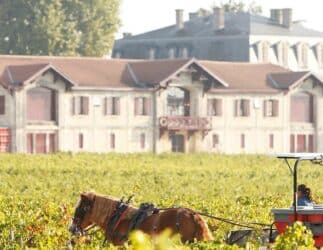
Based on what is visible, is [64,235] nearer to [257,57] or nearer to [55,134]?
[55,134]

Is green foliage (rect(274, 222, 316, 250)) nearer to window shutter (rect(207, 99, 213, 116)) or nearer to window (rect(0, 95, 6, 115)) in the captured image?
window (rect(0, 95, 6, 115))

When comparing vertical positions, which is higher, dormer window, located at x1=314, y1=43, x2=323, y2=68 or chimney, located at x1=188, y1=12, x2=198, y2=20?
chimney, located at x1=188, y1=12, x2=198, y2=20

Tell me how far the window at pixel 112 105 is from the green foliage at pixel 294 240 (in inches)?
2883

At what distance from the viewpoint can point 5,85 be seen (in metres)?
86.8

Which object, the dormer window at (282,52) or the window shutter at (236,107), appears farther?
the dormer window at (282,52)

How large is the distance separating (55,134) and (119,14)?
4293 cm

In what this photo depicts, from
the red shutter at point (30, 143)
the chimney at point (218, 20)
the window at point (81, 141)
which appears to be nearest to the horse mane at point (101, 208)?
the red shutter at point (30, 143)

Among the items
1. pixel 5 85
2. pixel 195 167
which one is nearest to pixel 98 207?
pixel 195 167

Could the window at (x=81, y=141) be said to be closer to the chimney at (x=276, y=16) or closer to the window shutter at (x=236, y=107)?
the window shutter at (x=236, y=107)

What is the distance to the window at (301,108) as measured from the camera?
102000 mm

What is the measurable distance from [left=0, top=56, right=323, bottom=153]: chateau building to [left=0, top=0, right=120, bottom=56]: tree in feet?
57.9

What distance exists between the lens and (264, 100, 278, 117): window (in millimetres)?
100275

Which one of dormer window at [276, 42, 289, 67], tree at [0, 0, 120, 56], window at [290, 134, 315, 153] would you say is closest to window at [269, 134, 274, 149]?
window at [290, 134, 315, 153]

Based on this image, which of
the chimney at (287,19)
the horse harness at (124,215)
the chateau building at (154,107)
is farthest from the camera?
the chimney at (287,19)
